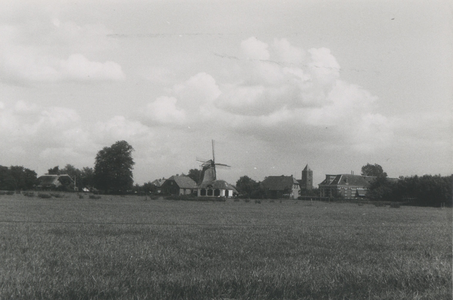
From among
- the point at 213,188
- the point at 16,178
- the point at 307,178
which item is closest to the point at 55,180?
the point at 16,178

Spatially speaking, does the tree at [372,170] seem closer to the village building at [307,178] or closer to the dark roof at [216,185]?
the village building at [307,178]

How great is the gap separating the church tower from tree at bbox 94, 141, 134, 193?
6843cm

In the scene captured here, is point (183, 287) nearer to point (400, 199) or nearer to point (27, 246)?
point (27, 246)

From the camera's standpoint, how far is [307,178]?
147750mm

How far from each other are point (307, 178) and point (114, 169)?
73498 mm

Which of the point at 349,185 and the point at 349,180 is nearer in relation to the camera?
the point at 349,185

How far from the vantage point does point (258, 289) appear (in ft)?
19.5

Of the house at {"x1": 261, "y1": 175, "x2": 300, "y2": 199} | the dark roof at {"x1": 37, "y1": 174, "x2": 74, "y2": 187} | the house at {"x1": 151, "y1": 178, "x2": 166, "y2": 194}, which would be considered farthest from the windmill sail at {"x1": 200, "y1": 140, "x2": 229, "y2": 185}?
A: the dark roof at {"x1": 37, "y1": 174, "x2": 74, "y2": 187}

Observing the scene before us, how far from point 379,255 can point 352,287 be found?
3.63 m

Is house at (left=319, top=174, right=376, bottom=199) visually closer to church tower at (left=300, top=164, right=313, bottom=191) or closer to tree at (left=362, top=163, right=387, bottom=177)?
church tower at (left=300, top=164, right=313, bottom=191)

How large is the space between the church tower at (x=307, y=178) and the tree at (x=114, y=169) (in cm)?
6843

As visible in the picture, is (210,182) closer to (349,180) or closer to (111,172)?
(111,172)

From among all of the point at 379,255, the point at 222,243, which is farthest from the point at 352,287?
the point at 222,243

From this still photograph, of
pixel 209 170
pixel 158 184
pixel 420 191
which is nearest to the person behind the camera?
pixel 420 191
